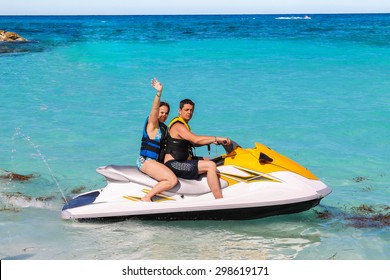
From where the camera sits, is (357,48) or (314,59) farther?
(357,48)

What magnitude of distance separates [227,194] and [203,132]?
688cm

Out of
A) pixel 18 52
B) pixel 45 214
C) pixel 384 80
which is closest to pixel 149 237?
pixel 45 214

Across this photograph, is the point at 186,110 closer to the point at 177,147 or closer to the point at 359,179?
the point at 177,147

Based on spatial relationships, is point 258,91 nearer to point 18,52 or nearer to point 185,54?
point 185,54

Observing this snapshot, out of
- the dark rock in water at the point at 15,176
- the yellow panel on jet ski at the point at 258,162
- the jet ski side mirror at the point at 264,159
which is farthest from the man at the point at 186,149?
the dark rock in water at the point at 15,176

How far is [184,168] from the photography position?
663cm

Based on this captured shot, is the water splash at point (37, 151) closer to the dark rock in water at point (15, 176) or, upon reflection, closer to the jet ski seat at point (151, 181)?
the dark rock in water at point (15, 176)

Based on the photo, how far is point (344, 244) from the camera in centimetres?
646

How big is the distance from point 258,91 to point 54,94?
21.0 feet

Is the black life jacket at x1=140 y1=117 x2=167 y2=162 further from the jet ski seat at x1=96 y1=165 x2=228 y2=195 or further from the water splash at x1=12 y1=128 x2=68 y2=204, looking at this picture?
the water splash at x1=12 y1=128 x2=68 y2=204

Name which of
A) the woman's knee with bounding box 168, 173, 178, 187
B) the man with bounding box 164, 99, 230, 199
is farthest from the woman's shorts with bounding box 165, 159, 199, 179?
the woman's knee with bounding box 168, 173, 178, 187

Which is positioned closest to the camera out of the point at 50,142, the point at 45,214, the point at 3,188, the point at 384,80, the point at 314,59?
the point at 45,214

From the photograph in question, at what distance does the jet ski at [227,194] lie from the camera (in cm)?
654

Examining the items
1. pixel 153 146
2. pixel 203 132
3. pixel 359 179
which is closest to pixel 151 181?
pixel 153 146
